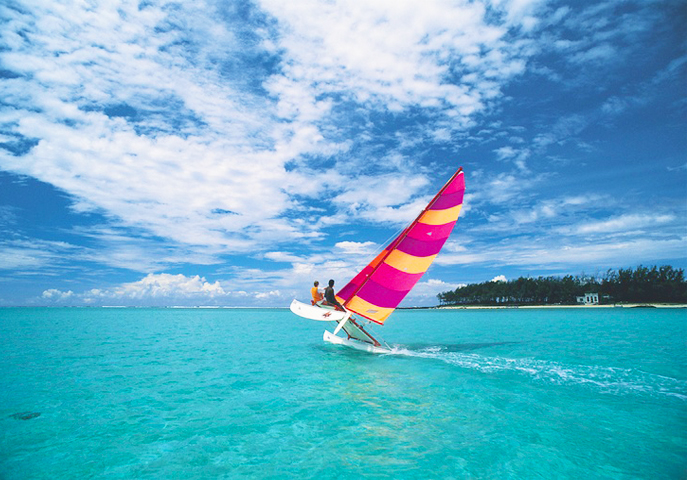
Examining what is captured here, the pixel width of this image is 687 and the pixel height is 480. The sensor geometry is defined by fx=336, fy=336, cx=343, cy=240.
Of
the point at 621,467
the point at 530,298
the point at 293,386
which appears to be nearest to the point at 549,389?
the point at 621,467

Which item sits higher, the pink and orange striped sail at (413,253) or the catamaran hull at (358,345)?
the pink and orange striped sail at (413,253)

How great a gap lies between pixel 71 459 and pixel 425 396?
960 cm

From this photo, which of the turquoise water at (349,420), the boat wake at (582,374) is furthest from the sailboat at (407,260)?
the boat wake at (582,374)

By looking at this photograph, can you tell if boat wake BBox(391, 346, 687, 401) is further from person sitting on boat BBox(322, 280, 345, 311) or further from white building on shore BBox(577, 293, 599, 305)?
white building on shore BBox(577, 293, 599, 305)

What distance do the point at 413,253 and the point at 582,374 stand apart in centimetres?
917

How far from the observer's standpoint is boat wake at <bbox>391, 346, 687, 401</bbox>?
1236 centimetres

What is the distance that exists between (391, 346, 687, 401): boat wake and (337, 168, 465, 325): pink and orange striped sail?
4.37m

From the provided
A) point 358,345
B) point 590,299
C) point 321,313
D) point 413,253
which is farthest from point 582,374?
point 590,299

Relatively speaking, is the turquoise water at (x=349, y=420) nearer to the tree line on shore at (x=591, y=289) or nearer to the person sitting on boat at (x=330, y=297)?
the person sitting on boat at (x=330, y=297)

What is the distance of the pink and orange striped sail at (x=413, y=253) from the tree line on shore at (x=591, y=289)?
162102 millimetres

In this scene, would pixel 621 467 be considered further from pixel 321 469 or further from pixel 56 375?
pixel 56 375

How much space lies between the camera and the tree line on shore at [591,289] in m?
130

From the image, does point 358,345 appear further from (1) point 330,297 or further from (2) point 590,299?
(2) point 590,299

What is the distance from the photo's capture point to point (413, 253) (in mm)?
18328
